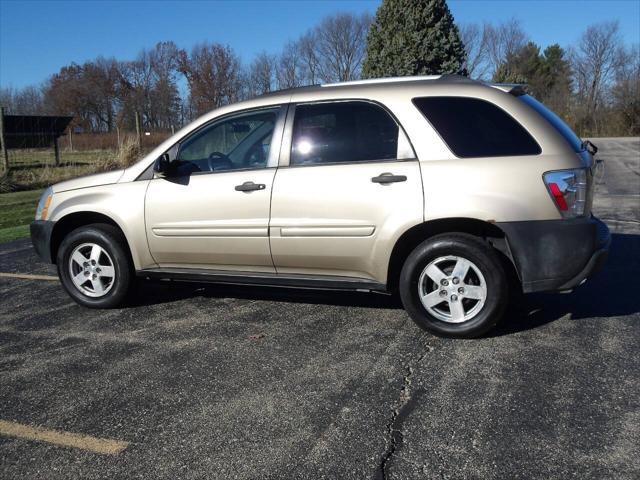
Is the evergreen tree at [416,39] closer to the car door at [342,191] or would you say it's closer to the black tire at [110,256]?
the car door at [342,191]

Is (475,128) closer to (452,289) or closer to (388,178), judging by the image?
(388,178)

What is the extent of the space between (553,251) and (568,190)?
42 centimetres

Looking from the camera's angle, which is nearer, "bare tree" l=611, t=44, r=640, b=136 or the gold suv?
the gold suv

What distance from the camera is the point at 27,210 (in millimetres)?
12242

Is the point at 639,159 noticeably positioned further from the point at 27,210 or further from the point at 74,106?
the point at 74,106

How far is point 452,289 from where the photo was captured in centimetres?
425

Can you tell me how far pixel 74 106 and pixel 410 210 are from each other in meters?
58.4

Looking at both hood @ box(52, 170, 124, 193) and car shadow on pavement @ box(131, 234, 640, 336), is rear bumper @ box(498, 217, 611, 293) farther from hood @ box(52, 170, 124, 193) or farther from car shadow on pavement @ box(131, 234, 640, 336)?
hood @ box(52, 170, 124, 193)

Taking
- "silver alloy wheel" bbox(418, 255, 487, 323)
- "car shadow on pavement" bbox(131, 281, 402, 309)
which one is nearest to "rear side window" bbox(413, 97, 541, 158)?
"silver alloy wheel" bbox(418, 255, 487, 323)

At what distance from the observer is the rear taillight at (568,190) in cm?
399

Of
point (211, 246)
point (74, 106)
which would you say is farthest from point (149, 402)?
point (74, 106)

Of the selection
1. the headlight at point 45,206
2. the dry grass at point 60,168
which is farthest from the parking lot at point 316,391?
the dry grass at point 60,168

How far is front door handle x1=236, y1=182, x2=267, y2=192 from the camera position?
462 cm

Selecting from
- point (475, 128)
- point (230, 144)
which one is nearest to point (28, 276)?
point (230, 144)
